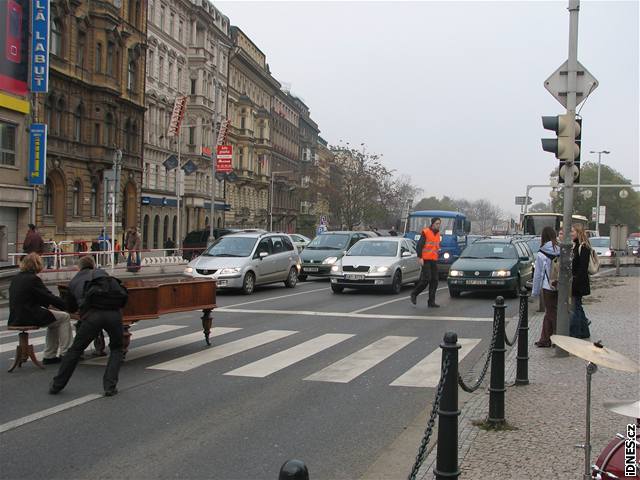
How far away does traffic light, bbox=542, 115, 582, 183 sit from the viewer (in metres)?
10.2

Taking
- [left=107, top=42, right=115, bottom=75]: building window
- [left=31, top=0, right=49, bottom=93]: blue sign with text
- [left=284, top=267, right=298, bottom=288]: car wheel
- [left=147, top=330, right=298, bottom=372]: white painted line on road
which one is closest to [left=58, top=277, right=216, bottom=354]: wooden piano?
[left=147, top=330, right=298, bottom=372]: white painted line on road

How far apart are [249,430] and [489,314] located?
10.3 m

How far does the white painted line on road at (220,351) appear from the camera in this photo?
950 centimetres

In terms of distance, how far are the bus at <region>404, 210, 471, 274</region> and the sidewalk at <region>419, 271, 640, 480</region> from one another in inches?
723

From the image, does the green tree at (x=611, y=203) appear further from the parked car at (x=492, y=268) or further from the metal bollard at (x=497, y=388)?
the metal bollard at (x=497, y=388)

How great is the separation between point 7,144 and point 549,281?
28.1 metres

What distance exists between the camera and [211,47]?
64688mm

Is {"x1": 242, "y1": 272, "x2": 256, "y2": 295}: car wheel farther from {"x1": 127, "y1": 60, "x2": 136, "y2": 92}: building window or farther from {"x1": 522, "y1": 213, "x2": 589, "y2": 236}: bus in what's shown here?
{"x1": 127, "y1": 60, "x2": 136, "y2": 92}: building window

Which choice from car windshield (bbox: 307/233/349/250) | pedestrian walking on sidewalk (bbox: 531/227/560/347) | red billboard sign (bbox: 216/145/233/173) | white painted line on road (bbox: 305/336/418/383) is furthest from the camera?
red billboard sign (bbox: 216/145/233/173)

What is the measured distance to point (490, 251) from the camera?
67.6ft

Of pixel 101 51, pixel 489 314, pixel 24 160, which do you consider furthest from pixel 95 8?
pixel 489 314

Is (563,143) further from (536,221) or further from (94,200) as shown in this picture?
(94,200)

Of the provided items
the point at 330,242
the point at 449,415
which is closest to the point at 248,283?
the point at 330,242

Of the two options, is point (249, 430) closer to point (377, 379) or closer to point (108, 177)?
point (377, 379)
